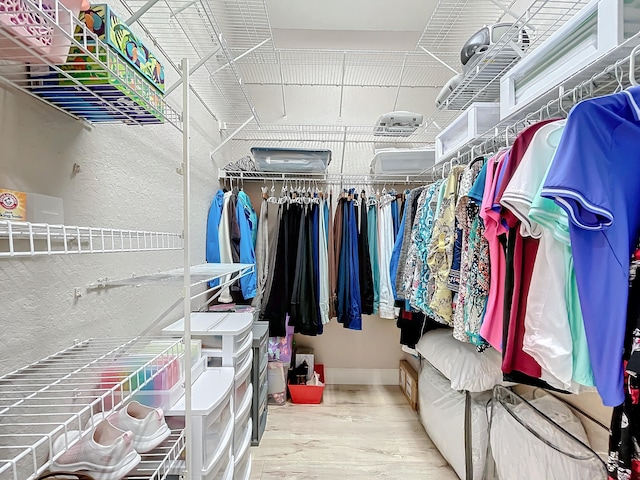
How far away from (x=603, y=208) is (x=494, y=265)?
463 mm

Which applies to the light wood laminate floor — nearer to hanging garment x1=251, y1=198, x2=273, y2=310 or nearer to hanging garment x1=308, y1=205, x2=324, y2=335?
hanging garment x1=308, y1=205, x2=324, y2=335

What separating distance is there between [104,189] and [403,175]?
2053mm

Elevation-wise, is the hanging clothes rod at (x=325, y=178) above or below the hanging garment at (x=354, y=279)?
above

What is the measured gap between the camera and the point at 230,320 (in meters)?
1.58

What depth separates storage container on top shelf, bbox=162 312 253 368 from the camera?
54.5 inches

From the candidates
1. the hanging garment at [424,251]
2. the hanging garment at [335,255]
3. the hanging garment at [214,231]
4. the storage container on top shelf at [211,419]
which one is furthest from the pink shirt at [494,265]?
the hanging garment at [214,231]

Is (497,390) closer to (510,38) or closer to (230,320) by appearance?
(230,320)

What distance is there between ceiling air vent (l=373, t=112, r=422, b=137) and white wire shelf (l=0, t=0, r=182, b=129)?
1694 mm

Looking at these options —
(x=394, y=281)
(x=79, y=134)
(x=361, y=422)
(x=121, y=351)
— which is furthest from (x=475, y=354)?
(x=79, y=134)

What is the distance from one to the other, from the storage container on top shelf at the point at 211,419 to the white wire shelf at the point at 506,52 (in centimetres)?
172

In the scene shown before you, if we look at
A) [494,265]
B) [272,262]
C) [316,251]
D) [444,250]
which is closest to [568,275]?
[494,265]

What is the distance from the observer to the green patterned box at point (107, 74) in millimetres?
683

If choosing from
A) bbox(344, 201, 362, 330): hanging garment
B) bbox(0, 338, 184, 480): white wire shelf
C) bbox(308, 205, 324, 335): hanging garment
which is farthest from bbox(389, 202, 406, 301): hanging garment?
bbox(0, 338, 184, 480): white wire shelf

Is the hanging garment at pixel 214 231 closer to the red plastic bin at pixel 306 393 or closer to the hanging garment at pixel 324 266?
the hanging garment at pixel 324 266
